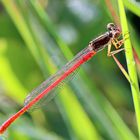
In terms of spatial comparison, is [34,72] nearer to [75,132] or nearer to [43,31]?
[43,31]

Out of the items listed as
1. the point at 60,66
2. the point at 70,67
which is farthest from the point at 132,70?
the point at 70,67

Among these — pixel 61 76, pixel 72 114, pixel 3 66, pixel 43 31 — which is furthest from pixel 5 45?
pixel 72 114

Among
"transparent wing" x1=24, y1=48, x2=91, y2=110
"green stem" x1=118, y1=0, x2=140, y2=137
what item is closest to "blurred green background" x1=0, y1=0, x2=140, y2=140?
"transparent wing" x1=24, y1=48, x2=91, y2=110

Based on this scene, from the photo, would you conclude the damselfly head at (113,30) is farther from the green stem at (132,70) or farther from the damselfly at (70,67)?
the green stem at (132,70)

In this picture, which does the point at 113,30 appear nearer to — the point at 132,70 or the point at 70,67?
the point at 70,67

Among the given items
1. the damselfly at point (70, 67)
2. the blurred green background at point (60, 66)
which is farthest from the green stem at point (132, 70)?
the damselfly at point (70, 67)

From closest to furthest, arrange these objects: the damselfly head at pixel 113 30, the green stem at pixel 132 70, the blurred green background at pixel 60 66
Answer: the green stem at pixel 132 70
the blurred green background at pixel 60 66
the damselfly head at pixel 113 30

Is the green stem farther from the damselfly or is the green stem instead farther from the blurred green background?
the damselfly
